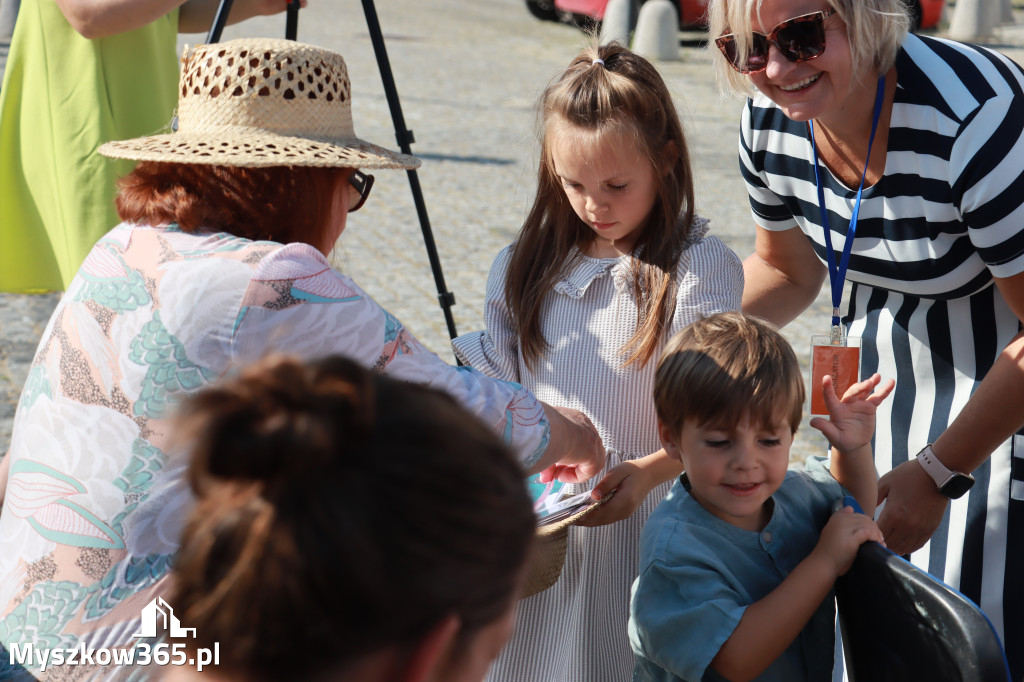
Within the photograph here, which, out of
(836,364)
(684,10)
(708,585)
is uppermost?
(836,364)

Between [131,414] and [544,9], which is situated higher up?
[131,414]

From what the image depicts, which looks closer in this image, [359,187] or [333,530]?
[333,530]

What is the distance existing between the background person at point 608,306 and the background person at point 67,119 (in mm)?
1308

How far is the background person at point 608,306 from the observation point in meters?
2.10

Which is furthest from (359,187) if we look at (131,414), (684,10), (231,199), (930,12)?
(930,12)

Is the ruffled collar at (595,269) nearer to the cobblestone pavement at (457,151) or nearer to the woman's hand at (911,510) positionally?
the cobblestone pavement at (457,151)

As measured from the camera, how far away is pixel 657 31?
11875mm

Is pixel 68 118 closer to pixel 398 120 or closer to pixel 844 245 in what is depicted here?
pixel 398 120

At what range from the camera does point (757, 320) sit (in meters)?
1.82

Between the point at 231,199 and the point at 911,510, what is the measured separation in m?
1.38

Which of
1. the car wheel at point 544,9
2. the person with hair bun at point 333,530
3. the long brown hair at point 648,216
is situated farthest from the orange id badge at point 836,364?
the car wheel at point 544,9

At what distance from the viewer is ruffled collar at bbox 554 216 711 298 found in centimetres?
219

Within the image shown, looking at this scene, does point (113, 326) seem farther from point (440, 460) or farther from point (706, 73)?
point (706, 73)

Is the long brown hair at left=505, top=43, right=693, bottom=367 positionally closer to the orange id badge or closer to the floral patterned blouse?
the orange id badge
